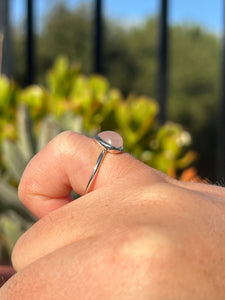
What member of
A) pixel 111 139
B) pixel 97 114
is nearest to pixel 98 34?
pixel 97 114

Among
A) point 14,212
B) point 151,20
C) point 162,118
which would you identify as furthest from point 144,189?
point 151,20

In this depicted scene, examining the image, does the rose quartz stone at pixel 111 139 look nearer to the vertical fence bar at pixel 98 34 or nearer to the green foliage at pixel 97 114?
the green foliage at pixel 97 114

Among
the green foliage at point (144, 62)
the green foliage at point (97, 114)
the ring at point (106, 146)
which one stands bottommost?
the green foliage at point (144, 62)

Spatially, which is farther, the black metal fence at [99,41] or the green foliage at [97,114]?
the black metal fence at [99,41]

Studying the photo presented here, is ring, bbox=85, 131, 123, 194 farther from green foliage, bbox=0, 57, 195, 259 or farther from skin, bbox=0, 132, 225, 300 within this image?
green foliage, bbox=0, 57, 195, 259

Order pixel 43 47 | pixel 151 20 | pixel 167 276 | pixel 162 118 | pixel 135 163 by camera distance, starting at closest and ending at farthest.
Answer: pixel 167 276 → pixel 135 163 → pixel 162 118 → pixel 43 47 → pixel 151 20

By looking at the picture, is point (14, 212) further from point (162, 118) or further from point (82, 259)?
point (162, 118)

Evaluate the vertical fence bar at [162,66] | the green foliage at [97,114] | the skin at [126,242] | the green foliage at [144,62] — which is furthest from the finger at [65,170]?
the green foliage at [144,62]

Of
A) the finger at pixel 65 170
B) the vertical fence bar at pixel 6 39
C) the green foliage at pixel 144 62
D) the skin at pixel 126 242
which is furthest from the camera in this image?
the green foliage at pixel 144 62
